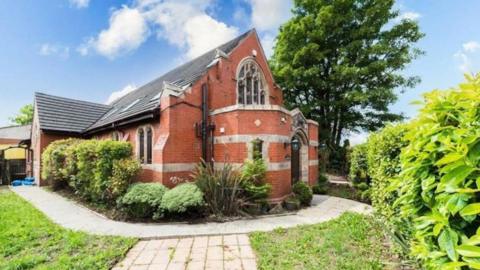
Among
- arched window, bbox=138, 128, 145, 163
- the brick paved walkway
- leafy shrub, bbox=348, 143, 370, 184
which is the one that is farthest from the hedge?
leafy shrub, bbox=348, 143, 370, 184

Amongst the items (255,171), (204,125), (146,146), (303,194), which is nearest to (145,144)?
(146,146)

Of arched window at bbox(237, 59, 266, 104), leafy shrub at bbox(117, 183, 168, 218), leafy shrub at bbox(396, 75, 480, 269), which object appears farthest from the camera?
arched window at bbox(237, 59, 266, 104)

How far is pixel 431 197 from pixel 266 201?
704cm

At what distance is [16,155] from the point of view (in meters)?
24.1

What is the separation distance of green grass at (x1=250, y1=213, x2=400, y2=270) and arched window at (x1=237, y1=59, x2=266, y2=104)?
8543 mm

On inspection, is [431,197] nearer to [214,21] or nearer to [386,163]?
[386,163]

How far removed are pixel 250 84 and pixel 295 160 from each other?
16.9 ft

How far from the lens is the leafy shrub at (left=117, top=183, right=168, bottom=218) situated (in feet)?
25.2

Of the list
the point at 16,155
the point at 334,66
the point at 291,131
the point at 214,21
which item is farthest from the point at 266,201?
the point at 16,155

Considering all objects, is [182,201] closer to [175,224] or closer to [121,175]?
[175,224]

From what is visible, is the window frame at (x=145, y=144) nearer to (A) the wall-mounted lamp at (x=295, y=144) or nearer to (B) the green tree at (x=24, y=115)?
(A) the wall-mounted lamp at (x=295, y=144)

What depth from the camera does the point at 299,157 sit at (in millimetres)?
12289

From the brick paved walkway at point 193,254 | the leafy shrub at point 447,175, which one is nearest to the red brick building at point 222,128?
the brick paved walkway at point 193,254

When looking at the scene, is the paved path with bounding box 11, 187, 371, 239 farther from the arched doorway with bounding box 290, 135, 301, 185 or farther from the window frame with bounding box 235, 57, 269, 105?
the window frame with bounding box 235, 57, 269, 105
